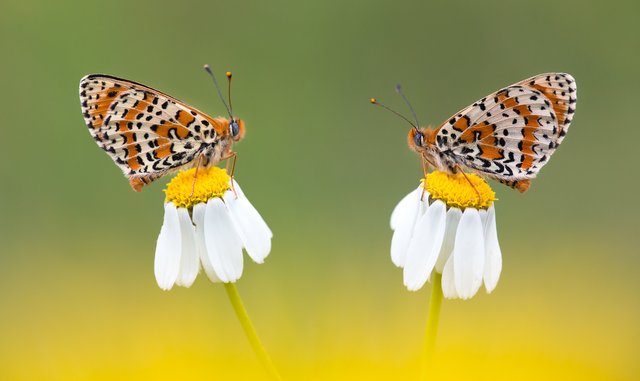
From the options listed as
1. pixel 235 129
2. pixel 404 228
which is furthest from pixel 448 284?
pixel 235 129

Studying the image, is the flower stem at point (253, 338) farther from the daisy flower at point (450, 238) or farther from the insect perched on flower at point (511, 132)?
the insect perched on flower at point (511, 132)

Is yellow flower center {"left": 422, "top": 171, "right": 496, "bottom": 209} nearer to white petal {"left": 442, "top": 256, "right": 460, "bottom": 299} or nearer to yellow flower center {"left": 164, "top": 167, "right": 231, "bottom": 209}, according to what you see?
white petal {"left": 442, "top": 256, "right": 460, "bottom": 299}

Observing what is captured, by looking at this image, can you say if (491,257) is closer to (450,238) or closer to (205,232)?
(450,238)

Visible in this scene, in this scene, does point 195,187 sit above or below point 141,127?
below

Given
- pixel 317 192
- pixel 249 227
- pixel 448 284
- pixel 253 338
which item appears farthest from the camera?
pixel 317 192

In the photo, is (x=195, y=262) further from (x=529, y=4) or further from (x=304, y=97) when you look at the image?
(x=529, y=4)
